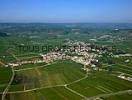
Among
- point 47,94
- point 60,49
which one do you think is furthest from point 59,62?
point 47,94

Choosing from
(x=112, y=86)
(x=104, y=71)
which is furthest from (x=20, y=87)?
(x=104, y=71)

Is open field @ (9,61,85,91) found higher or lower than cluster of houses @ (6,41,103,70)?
higher

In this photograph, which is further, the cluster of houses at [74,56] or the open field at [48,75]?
the cluster of houses at [74,56]

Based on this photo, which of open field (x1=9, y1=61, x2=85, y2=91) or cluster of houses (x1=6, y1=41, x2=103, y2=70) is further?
cluster of houses (x1=6, y1=41, x2=103, y2=70)

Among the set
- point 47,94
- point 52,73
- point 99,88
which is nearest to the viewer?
point 47,94

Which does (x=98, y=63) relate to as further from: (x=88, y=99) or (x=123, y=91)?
(x=88, y=99)

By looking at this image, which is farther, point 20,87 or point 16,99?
point 20,87

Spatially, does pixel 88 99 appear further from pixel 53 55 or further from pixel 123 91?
pixel 53 55

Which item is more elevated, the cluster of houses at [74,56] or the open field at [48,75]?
the open field at [48,75]

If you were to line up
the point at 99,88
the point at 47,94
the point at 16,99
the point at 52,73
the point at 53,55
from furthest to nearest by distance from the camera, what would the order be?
the point at 53,55
the point at 52,73
the point at 99,88
the point at 47,94
the point at 16,99

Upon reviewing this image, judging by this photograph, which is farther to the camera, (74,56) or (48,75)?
(74,56)

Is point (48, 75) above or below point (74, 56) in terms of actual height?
above
